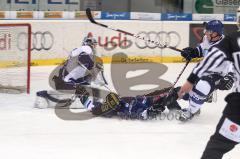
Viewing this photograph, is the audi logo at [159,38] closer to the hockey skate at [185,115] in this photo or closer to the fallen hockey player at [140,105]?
the fallen hockey player at [140,105]

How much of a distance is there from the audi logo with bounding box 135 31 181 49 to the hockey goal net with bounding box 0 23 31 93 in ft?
11.2

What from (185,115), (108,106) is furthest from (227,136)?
(108,106)

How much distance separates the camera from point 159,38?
1227 cm

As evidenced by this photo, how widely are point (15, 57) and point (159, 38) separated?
412 cm

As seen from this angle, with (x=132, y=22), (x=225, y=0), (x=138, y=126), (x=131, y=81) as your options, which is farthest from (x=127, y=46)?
(x=138, y=126)

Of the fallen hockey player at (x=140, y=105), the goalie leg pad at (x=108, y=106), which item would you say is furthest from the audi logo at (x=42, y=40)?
the fallen hockey player at (x=140, y=105)

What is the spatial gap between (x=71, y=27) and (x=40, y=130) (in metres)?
5.78

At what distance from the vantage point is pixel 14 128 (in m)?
6.07

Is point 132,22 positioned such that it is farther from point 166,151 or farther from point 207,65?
point 207,65

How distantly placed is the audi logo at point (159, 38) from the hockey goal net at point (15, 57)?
342 centimetres

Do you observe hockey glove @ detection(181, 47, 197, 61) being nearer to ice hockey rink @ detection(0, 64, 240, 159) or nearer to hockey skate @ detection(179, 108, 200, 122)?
hockey skate @ detection(179, 108, 200, 122)

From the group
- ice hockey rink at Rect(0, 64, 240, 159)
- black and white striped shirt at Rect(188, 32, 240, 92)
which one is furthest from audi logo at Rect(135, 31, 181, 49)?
black and white striped shirt at Rect(188, 32, 240, 92)

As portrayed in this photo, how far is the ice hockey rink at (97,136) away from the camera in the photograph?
5.04m

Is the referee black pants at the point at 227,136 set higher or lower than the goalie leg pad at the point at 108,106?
higher
